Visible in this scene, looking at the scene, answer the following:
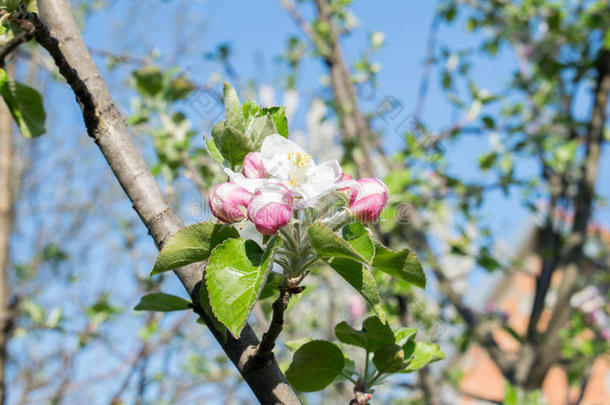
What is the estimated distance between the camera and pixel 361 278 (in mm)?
726

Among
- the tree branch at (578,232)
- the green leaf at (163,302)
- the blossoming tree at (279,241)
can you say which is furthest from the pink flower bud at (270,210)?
the tree branch at (578,232)

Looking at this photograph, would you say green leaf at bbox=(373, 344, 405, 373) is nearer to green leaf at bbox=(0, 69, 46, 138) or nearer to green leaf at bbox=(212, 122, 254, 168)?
green leaf at bbox=(212, 122, 254, 168)

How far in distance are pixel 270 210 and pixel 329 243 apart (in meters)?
0.09

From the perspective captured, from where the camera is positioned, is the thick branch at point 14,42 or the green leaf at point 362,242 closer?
the green leaf at point 362,242

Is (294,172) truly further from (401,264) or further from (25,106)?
(25,106)

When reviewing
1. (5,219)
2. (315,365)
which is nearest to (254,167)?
(315,365)

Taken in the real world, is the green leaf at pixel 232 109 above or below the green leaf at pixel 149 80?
below

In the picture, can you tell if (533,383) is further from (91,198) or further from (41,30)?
(91,198)

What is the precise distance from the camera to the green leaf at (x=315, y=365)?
0.90m

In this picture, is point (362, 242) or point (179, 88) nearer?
point (362, 242)

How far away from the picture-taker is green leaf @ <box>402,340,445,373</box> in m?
0.94

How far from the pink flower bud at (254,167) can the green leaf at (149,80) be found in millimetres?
1587

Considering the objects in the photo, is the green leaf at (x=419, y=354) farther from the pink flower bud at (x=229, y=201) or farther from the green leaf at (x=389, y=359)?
the pink flower bud at (x=229, y=201)

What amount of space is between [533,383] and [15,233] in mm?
5404
